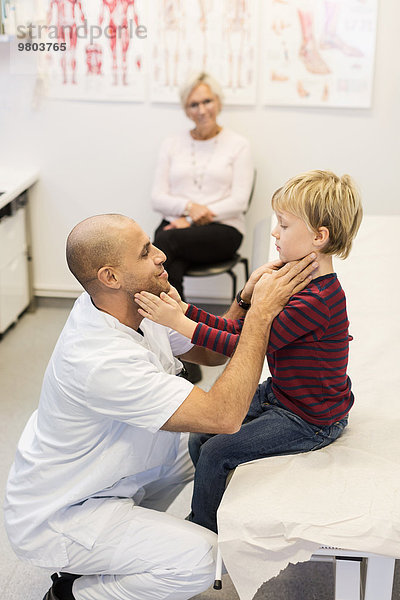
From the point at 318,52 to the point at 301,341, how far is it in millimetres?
2188

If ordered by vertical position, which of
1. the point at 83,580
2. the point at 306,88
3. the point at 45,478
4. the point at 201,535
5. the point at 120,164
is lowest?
the point at 83,580

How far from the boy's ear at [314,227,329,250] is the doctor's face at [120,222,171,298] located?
0.34m

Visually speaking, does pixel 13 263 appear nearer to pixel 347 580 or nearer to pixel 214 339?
pixel 214 339

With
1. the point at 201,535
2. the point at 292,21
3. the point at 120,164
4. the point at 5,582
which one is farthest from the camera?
the point at 120,164

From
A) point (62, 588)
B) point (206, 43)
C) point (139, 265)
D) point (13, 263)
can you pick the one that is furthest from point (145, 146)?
point (62, 588)

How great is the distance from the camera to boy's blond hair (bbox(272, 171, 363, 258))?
1.64m

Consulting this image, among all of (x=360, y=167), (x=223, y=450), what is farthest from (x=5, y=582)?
(x=360, y=167)

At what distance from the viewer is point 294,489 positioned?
163 cm

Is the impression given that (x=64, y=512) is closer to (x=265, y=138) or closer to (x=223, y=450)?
(x=223, y=450)

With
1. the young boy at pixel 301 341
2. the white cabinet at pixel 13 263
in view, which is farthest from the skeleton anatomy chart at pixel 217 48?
the young boy at pixel 301 341

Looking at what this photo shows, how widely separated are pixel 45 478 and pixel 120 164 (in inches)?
91.0

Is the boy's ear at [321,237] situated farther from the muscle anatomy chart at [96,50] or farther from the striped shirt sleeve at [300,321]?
the muscle anatomy chart at [96,50]

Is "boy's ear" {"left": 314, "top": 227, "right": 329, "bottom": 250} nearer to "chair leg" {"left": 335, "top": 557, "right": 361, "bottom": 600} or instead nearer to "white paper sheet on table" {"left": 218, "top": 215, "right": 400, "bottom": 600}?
"white paper sheet on table" {"left": 218, "top": 215, "right": 400, "bottom": 600}

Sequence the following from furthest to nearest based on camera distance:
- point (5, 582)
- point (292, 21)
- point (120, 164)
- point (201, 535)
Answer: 1. point (120, 164)
2. point (292, 21)
3. point (5, 582)
4. point (201, 535)
